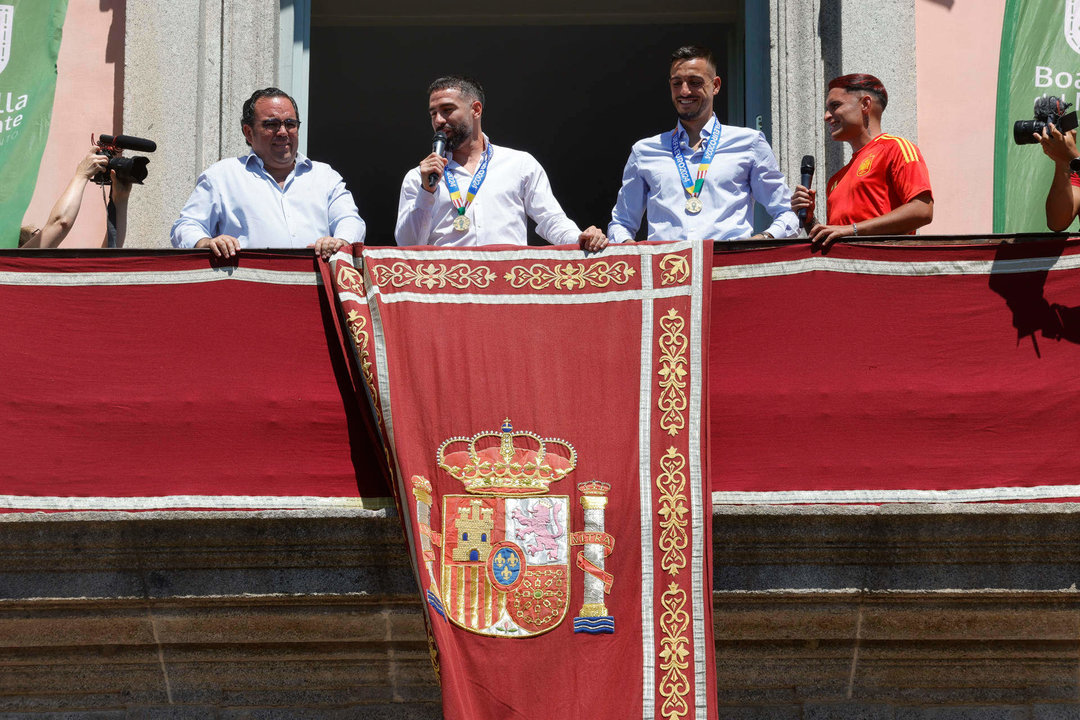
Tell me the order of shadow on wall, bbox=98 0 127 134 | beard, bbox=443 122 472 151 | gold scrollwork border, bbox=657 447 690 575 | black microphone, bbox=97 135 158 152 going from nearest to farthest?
gold scrollwork border, bbox=657 447 690 575, beard, bbox=443 122 472 151, black microphone, bbox=97 135 158 152, shadow on wall, bbox=98 0 127 134

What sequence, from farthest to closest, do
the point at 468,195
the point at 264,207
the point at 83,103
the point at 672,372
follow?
the point at 83,103
the point at 264,207
the point at 468,195
the point at 672,372

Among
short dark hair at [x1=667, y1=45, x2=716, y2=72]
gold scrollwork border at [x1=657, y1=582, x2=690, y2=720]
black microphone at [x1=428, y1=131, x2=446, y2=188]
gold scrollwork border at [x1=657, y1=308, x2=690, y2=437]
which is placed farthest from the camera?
short dark hair at [x1=667, y1=45, x2=716, y2=72]

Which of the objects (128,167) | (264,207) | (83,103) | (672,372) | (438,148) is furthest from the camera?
(83,103)

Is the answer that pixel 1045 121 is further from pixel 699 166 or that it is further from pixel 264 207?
pixel 264 207

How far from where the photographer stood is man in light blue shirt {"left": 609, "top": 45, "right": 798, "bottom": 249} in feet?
26.5

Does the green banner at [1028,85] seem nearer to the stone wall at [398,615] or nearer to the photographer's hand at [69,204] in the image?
the stone wall at [398,615]

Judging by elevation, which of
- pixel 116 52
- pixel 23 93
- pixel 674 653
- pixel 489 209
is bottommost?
pixel 674 653

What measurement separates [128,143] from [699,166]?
2.46 meters

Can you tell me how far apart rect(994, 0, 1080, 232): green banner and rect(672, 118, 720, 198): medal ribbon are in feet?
4.68

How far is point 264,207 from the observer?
8094 mm

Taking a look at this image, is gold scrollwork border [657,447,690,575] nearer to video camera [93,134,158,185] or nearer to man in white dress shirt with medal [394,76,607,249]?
man in white dress shirt with medal [394,76,607,249]

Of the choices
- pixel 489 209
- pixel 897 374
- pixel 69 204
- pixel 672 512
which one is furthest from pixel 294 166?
pixel 897 374

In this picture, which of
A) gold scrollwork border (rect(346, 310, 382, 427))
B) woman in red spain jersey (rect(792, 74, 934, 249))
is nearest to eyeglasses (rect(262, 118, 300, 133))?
gold scrollwork border (rect(346, 310, 382, 427))

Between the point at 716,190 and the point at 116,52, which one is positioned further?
the point at 116,52
